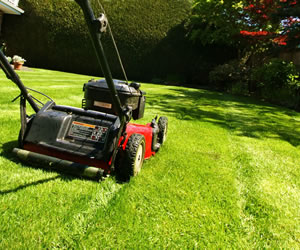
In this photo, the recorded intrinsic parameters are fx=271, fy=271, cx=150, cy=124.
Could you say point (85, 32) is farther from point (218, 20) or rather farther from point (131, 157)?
point (131, 157)

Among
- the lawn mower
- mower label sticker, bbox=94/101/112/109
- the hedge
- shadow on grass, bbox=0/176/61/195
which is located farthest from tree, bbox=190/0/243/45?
shadow on grass, bbox=0/176/61/195

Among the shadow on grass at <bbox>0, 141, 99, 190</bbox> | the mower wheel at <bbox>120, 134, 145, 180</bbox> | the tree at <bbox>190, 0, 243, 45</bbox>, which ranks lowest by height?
the shadow on grass at <bbox>0, 141, 99, 190</bbox>

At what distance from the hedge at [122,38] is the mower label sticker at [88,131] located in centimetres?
1390

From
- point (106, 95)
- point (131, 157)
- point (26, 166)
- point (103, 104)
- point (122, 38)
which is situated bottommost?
point (26, 166)

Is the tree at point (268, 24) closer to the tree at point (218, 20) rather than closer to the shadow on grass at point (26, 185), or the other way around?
the tree at point (218, 20)

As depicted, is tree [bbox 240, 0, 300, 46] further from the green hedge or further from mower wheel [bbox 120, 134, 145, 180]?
mower wheel [bbox 120, 134, 145, 180]

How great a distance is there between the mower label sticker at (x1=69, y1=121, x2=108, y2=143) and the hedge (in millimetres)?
13902

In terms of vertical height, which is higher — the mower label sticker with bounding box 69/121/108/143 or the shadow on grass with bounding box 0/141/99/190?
the mower label sticker with bounding box 69/121/108/143

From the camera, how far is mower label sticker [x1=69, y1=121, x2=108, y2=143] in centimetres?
239

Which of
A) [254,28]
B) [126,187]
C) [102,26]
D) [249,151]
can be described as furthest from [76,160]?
[254,28]

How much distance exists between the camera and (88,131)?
243 centimetres

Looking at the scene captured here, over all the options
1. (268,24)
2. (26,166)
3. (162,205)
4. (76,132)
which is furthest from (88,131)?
(268,24)

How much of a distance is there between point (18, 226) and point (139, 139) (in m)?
1.14

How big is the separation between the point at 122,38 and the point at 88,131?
14694 millimetres
